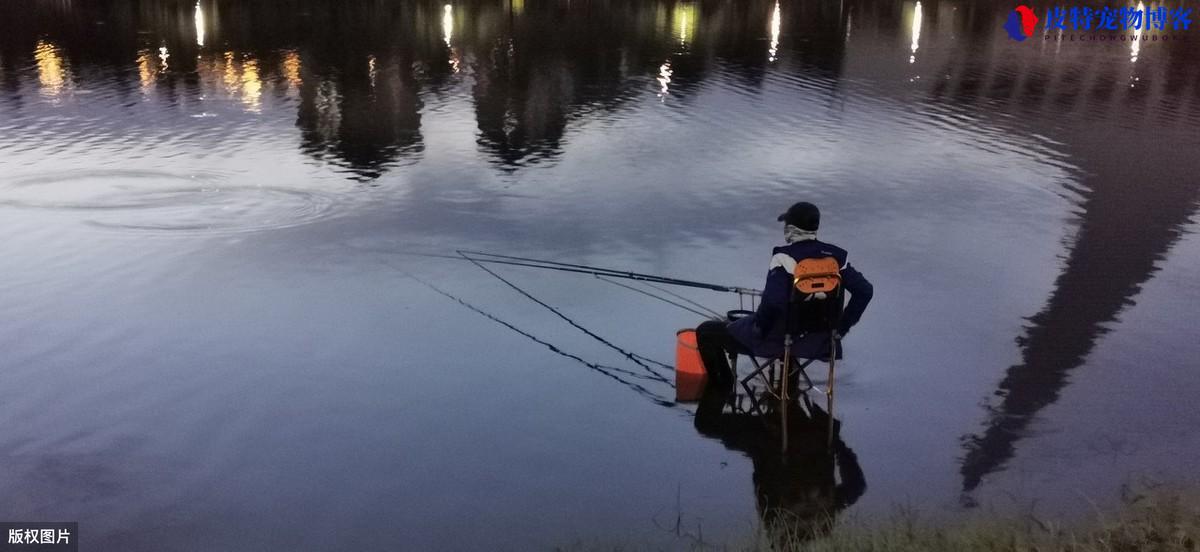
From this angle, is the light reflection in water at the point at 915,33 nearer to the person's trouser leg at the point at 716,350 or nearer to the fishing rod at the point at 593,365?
the fishing rod at the point at 593,365

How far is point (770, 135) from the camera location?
18.0 m

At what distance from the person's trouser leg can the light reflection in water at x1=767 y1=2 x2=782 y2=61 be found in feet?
72.9

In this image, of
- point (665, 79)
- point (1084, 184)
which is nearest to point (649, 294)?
point (1084, 184)

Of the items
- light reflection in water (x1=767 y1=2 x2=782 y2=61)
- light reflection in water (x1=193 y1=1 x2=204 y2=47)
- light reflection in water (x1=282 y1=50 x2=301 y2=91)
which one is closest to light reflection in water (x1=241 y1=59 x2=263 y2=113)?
light reflection in water (x1=282 y1=50 x2=301 y2=91)

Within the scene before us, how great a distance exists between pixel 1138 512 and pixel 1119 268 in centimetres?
554

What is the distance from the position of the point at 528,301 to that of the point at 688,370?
95.0 inches

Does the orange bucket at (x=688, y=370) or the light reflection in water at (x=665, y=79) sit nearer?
the orange bucket at (x=688, y=370)

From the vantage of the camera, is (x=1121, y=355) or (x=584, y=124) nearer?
(x=1121, y=355)

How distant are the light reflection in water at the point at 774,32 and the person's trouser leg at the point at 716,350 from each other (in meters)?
22.2

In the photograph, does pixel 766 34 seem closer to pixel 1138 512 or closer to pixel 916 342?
pixel 916 342

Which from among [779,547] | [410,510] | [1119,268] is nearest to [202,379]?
[410,510]

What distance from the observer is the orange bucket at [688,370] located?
807 centimetres

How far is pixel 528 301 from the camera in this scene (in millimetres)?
10070

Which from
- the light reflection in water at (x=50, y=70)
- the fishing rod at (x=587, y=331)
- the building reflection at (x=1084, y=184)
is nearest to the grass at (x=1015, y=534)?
the building reflection at (x=1084, y=184)
